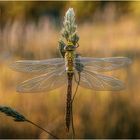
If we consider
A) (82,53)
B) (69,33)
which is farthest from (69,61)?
(82,53)

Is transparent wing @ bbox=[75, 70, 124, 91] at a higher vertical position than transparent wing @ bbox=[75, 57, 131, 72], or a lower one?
lower

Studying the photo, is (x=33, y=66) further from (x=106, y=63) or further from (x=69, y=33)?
(x=69, y=33)

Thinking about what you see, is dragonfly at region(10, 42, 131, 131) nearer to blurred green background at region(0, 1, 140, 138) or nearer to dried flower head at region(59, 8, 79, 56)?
dried flower head at region(59, 8, 79, 56)

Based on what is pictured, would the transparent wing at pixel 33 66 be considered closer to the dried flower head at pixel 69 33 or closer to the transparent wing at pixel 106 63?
the transparent wing at pixel 106 63

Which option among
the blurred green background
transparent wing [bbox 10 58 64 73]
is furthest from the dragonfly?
the blurred green background

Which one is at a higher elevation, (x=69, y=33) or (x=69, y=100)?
(x=69, y=33)

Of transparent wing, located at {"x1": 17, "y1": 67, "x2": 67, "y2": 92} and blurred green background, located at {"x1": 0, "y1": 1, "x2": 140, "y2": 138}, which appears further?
blurred green background, located at {"x1": 0, "y1": 1, "x2": 140, "y2": 138}
